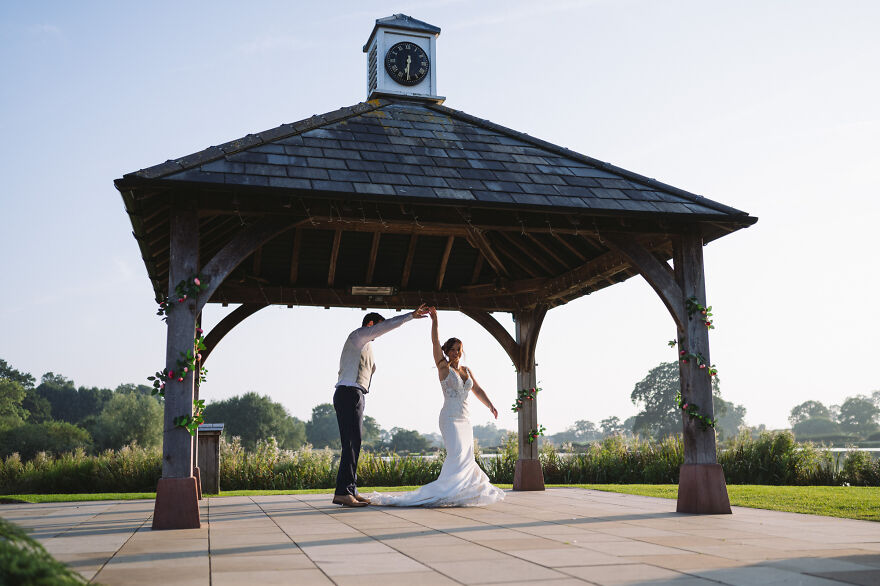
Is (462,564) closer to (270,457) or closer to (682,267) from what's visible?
(682,267)

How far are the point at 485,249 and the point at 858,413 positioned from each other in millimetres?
103390

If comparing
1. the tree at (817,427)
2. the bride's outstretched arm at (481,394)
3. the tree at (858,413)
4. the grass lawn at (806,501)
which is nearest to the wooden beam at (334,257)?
the bride's outstretched arm at (481,394)

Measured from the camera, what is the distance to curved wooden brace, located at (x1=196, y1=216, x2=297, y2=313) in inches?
247

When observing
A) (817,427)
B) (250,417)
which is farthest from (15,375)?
(817,427)

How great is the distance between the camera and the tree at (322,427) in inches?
3265

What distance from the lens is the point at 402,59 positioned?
32.5 ft

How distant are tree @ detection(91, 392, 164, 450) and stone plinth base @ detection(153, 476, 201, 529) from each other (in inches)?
1446

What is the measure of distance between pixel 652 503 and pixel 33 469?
10793 mm

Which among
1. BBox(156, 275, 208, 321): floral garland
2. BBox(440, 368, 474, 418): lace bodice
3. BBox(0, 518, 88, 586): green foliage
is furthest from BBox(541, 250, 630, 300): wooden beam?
BBox(0, 518, 88, 586): green foliage

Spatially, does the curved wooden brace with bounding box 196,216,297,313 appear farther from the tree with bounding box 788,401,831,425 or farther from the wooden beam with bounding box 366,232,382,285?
the tree with bounding box 788,401,831,425

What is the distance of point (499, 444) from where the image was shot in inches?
594

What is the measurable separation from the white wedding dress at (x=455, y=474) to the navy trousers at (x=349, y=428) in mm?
412

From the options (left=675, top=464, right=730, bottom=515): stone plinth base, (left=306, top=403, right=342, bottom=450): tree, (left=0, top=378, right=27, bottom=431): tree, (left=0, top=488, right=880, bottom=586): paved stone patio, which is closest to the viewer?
(left=0, top=488, right=880, bottom=586): paved stone patio

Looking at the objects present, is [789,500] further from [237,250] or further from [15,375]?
[15,375]
